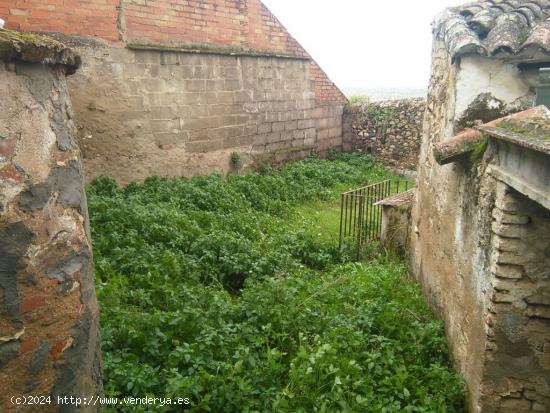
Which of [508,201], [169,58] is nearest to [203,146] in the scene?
[169,58]

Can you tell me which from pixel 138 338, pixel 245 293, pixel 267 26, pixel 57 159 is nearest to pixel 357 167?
pixel 267 26

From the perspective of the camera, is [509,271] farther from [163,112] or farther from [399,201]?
[163,112]

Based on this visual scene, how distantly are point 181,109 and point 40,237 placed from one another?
296 inches

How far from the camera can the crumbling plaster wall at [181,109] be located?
8.22 metres

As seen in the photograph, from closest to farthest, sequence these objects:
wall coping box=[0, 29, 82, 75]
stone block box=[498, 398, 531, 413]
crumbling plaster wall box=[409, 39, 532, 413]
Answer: wall coping box=[0, 29, 82, 75]
stone block box=[498, 398, 531, 413]
crumbling plaster wall box=[409, 39, 532, 413]

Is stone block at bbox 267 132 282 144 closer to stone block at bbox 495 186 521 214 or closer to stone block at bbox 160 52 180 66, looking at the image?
stone block at bbox 160 52 180 66

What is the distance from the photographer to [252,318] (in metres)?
4.50

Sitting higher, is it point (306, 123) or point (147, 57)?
point (147, 57)

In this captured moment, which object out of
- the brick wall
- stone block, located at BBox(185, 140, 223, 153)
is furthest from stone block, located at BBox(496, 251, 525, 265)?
stone block, located at BBox(185, 140, 223, 153)

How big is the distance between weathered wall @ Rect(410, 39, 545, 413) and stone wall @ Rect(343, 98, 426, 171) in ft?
28.8

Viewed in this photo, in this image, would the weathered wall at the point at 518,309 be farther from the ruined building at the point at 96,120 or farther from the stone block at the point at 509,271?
the ruined building at the point at 96,120

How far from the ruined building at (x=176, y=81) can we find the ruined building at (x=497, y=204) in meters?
5.69

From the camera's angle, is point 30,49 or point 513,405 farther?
point 513,405

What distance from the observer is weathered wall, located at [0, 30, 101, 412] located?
214 cm
